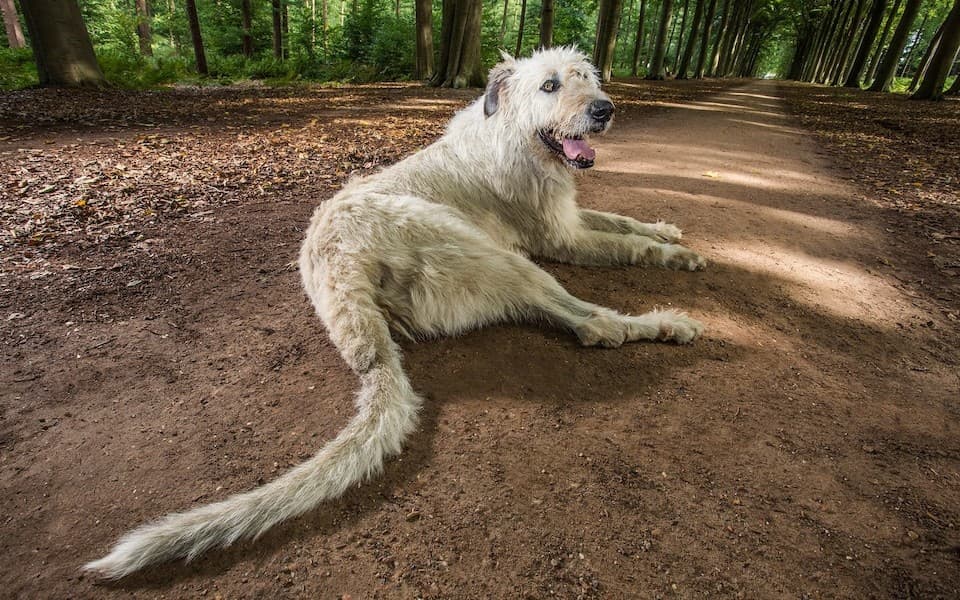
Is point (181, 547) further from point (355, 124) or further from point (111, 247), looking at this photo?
point (355, 124)

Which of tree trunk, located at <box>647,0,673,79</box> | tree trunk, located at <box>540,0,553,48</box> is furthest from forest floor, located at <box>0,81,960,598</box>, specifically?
tree trunk, located at <box>647,0,673,79</box>

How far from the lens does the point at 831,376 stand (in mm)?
2852

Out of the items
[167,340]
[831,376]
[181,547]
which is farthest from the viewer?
[167,340]

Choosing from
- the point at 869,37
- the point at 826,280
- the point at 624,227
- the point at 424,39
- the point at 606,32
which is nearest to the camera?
the point at 826,280

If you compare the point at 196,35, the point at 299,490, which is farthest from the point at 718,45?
the point at 299,490

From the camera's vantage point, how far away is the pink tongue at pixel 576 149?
11.9ft

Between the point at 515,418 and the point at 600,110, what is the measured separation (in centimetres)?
244

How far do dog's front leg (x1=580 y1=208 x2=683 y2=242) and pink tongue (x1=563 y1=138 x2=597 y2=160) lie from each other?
1033mm

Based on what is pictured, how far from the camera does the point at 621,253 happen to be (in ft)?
13.7

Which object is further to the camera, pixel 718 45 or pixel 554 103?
pixel 718 45

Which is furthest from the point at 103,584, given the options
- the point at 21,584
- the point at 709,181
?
the point at 709,181

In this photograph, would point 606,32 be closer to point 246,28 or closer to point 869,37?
point 869,37

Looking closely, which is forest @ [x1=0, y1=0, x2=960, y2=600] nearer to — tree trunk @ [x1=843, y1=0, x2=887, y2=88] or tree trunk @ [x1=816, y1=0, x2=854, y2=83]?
tree trunk @ [x1=843, y1=0, x2=887, y2=88]

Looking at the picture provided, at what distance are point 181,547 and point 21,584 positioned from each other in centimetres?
65
